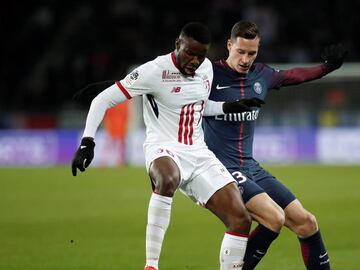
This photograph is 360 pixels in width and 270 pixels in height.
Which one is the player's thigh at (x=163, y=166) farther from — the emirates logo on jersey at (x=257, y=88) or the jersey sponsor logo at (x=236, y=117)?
the emirates logo on jersey at (x=257, y=88)

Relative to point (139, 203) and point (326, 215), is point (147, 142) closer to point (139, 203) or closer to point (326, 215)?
point (326, 215)

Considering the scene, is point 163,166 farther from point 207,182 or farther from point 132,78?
point 132,78

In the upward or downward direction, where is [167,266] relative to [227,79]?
downward

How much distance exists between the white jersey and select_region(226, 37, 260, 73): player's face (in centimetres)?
44

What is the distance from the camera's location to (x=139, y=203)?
13102 millimetres

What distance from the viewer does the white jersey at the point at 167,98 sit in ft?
20.1

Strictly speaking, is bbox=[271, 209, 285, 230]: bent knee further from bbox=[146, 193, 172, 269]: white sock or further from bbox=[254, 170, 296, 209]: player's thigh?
bbox=[146, 193, 172, 269]: white sock

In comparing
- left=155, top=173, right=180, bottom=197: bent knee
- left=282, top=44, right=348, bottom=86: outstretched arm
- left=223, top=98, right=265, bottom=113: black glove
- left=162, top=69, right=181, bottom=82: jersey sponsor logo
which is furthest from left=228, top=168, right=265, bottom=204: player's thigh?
left=282, top=44, right=348, bottom=86: outstretched arm

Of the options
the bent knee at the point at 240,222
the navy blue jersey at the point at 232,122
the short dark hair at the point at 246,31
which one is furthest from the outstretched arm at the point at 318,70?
the bent knee at the point at 240,222

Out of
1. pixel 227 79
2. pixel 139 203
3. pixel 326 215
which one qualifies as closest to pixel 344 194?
pixel 326 215

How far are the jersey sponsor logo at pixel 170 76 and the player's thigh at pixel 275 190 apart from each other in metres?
1.10

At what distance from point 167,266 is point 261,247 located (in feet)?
4.70

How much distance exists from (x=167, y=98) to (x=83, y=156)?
2.65ft

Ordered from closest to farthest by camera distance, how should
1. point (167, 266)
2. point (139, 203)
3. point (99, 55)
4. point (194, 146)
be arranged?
point (194, 146)
point (167, 266)
point (139, 203)
point (99, 55)
